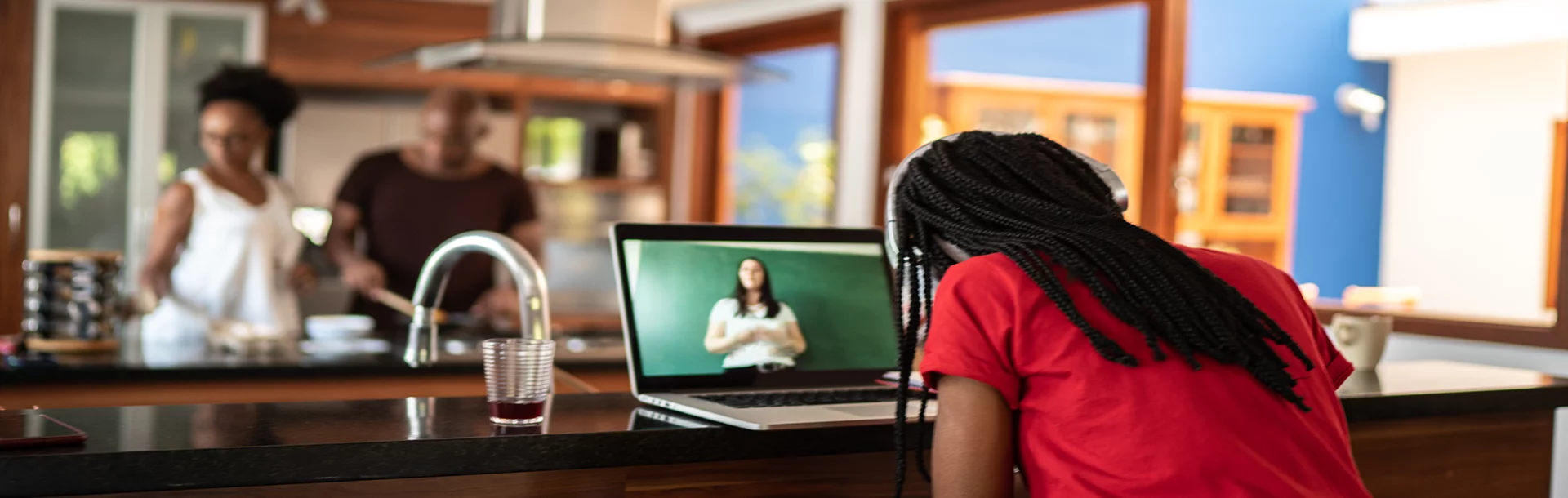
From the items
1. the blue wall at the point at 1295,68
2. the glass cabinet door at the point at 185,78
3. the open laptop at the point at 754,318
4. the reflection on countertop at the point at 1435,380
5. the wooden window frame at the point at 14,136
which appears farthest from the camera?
the blue wall at the point at 1295,68

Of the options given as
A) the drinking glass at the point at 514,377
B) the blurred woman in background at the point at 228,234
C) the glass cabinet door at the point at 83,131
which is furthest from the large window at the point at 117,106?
the drinking glass at the point at 514,377

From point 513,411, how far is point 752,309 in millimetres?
422

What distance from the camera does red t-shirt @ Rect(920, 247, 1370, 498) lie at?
114 centimetres

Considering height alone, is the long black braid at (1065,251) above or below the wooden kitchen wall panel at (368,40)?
below

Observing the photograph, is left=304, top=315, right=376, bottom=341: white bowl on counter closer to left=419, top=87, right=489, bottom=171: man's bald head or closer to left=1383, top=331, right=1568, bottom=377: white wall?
left=419, top=87, right=489, bottom=171: man's bald head

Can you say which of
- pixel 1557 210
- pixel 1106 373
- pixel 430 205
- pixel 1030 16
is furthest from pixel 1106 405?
pixel 1030 16

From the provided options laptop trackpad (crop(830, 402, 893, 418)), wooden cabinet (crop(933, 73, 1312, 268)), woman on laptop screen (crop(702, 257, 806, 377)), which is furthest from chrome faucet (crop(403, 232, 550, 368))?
wooden cabinet (crop(933, 73, 1312, 268))

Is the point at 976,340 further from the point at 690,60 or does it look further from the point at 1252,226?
the point at 1252,226

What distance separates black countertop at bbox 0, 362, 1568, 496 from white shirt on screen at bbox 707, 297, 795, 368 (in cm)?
16

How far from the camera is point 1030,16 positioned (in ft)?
13.8

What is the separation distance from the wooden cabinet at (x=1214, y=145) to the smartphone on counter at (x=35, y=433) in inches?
237

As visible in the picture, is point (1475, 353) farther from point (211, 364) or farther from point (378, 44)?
point (378, 44)

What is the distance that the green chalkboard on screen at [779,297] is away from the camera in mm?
1698

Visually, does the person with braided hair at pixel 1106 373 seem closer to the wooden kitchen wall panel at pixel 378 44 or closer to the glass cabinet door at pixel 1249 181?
the wooden kitchen wall panel at pixel 378 44
